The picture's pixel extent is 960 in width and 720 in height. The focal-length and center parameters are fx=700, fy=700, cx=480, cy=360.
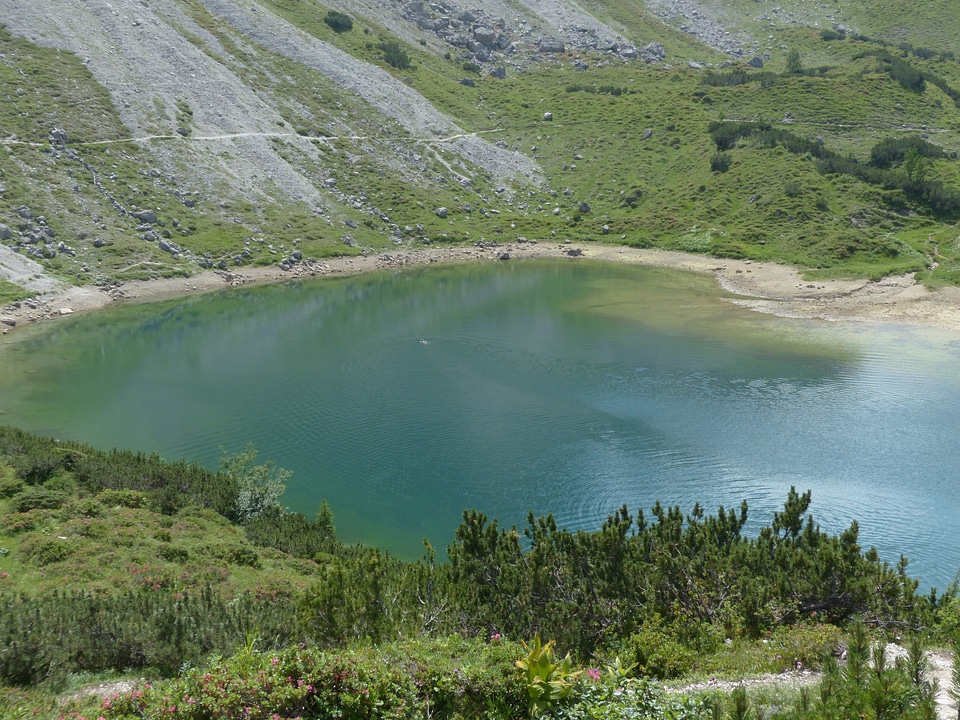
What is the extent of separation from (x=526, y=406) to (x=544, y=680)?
28.3 m

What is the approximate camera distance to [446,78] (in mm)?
126812

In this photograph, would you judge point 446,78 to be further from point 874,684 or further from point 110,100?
point 874,684

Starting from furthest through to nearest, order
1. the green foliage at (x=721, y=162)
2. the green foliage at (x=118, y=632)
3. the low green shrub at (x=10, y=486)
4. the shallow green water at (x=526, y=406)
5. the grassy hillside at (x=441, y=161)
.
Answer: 1. the green foliage at (x=721, y=162)
2. the grassy hillside at (x=441, y=161)
3. the shallow green water at (x=526, y=406)
4. the low green shrub at (x=10, y=486)
5. the green foliage at (x=118, y=632)

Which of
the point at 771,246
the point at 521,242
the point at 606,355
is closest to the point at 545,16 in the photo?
the point at 521,242

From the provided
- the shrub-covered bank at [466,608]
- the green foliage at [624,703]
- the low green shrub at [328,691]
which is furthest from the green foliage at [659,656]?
the low green shrub at [328,691]

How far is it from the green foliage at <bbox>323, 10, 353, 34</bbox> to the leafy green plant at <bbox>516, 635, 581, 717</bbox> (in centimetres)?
13021

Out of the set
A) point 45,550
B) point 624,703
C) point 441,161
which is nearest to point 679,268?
point 441,161

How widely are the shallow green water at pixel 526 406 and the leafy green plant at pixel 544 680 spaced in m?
14.8

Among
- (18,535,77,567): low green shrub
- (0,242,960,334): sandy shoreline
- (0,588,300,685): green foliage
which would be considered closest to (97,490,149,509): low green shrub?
(18,535,77,567): low green shrub

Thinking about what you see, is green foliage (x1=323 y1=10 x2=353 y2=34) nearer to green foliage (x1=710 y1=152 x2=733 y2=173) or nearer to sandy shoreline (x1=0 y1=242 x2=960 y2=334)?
sandy shoreline (x1=0 y1=242 x2=960 y2=334)

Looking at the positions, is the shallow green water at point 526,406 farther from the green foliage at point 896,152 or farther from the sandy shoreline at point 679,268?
the green foliage at point 896,152

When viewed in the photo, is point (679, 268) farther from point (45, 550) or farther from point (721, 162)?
point (45, 550)

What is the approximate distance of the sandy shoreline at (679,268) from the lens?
2189 inches

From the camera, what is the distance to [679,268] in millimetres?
78312
